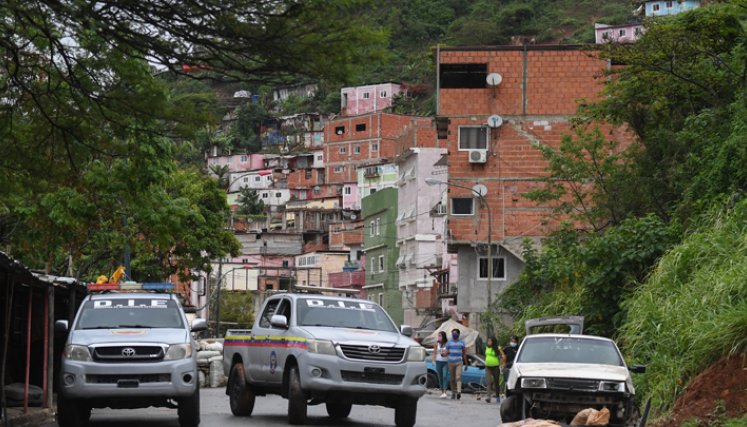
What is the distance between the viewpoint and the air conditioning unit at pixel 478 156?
174ft

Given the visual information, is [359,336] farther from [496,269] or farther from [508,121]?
[496,269]

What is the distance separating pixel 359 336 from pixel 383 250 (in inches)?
2611

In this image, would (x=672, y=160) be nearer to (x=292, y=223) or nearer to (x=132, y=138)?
(x=132, y=138)

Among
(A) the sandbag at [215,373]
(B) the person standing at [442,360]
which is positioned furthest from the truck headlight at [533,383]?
(A) the sandbag at [215,373]

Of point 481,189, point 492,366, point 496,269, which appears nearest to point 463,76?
point 481,189

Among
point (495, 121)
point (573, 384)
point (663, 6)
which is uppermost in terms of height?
point (663, 6)

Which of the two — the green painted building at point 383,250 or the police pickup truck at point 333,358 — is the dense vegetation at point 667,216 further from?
the green painted building at point 383,250

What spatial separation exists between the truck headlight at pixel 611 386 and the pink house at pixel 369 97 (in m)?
127

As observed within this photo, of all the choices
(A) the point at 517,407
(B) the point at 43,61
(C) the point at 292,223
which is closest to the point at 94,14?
(B) the point at 43,61

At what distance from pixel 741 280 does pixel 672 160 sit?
605 inches

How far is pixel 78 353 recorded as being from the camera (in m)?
17.9

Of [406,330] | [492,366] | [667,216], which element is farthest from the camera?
[667,216]

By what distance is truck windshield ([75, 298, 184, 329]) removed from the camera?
1912 cm

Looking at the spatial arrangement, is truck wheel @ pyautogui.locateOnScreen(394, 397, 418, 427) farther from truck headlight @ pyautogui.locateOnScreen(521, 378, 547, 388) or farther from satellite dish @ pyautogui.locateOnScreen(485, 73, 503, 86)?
satellite dish @ pyautogui.locateOnScreen(485, 73, 503, 86)
